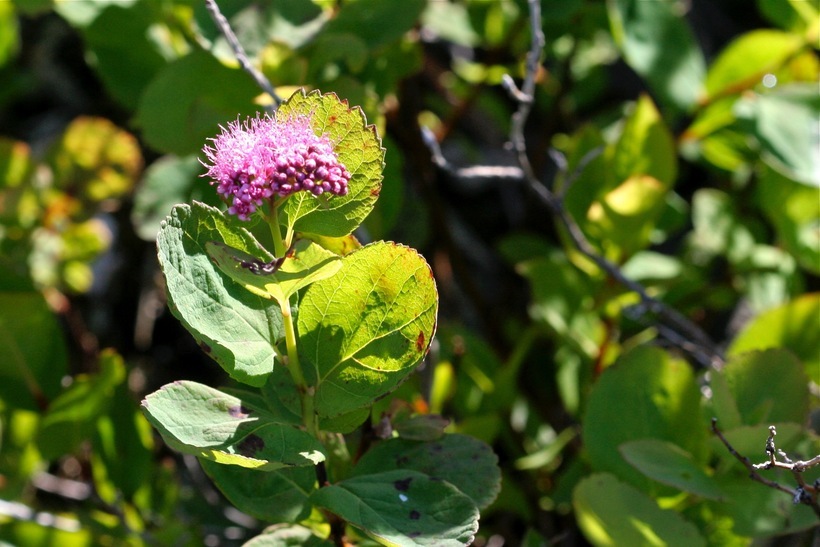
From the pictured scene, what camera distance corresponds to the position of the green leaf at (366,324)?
2.56 feet

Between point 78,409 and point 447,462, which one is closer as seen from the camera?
point 447,462

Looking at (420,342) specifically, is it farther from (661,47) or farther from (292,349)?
(661,47)

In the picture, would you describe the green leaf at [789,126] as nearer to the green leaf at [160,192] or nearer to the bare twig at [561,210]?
the bare twig at [561,210]

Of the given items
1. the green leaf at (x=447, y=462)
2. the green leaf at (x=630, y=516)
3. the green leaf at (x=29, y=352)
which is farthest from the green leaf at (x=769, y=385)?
the green leaf at (x=29, y=352)

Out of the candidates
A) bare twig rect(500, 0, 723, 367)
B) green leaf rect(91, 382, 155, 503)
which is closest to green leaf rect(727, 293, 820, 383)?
bare twig rect(500, 0, 723, 367)

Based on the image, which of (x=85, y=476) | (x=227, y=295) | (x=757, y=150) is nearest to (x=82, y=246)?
(x=85, y=476)

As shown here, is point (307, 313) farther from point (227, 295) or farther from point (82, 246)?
point (82, 246)

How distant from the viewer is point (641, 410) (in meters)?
1.11

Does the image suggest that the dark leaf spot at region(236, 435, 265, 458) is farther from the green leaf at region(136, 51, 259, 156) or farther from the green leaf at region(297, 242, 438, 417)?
the green leaf at region(136, 51, 259, 156)

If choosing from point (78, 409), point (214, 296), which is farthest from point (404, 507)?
point (78, 409)

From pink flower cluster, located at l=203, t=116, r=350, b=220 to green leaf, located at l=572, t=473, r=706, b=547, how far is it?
0.51 meters

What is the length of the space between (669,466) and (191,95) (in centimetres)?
→ 81

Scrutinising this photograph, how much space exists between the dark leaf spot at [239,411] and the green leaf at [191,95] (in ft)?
1.76

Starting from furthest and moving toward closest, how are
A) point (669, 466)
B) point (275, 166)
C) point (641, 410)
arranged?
point (641, 410), point (669, 466), point (275, 166)
